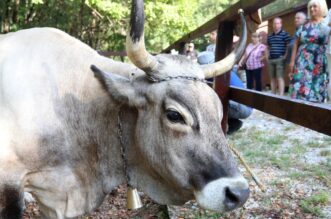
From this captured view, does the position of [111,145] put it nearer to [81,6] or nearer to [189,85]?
[189,85]

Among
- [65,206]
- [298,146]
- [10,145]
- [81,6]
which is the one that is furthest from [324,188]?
[81,6]

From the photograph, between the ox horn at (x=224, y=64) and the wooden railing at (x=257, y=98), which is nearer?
the wooden railing at (x=257, y=98)

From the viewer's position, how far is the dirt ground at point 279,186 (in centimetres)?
433

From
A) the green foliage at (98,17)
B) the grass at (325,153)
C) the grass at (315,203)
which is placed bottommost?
the grass at (315,203)

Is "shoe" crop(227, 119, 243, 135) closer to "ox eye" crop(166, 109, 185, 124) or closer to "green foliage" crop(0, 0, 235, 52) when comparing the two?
"ox eye" crop(166, 109, 185, 124)

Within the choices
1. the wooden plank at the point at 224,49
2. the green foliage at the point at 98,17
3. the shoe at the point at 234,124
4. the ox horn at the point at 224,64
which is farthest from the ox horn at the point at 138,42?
the green foliage at the point at 98,17

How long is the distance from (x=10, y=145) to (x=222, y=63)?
64.2 inches

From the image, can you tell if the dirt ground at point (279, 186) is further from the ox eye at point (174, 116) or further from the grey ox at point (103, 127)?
the ox eye at point (174, 116)

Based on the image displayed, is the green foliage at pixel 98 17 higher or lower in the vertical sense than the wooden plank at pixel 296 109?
higher

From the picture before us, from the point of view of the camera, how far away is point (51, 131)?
11.0 feet

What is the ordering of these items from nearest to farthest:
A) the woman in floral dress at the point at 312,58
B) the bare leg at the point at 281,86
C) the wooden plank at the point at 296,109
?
1. the wooden plank at the point at 296,109
2. the woman in floral dress at the point at 312,58
3. the bare leg at the point at 281,86

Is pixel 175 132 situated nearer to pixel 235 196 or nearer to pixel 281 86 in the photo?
pixel 235 196

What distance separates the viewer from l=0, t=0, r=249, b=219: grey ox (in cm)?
297

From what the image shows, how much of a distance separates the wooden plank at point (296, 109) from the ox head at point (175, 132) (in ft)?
1.58
